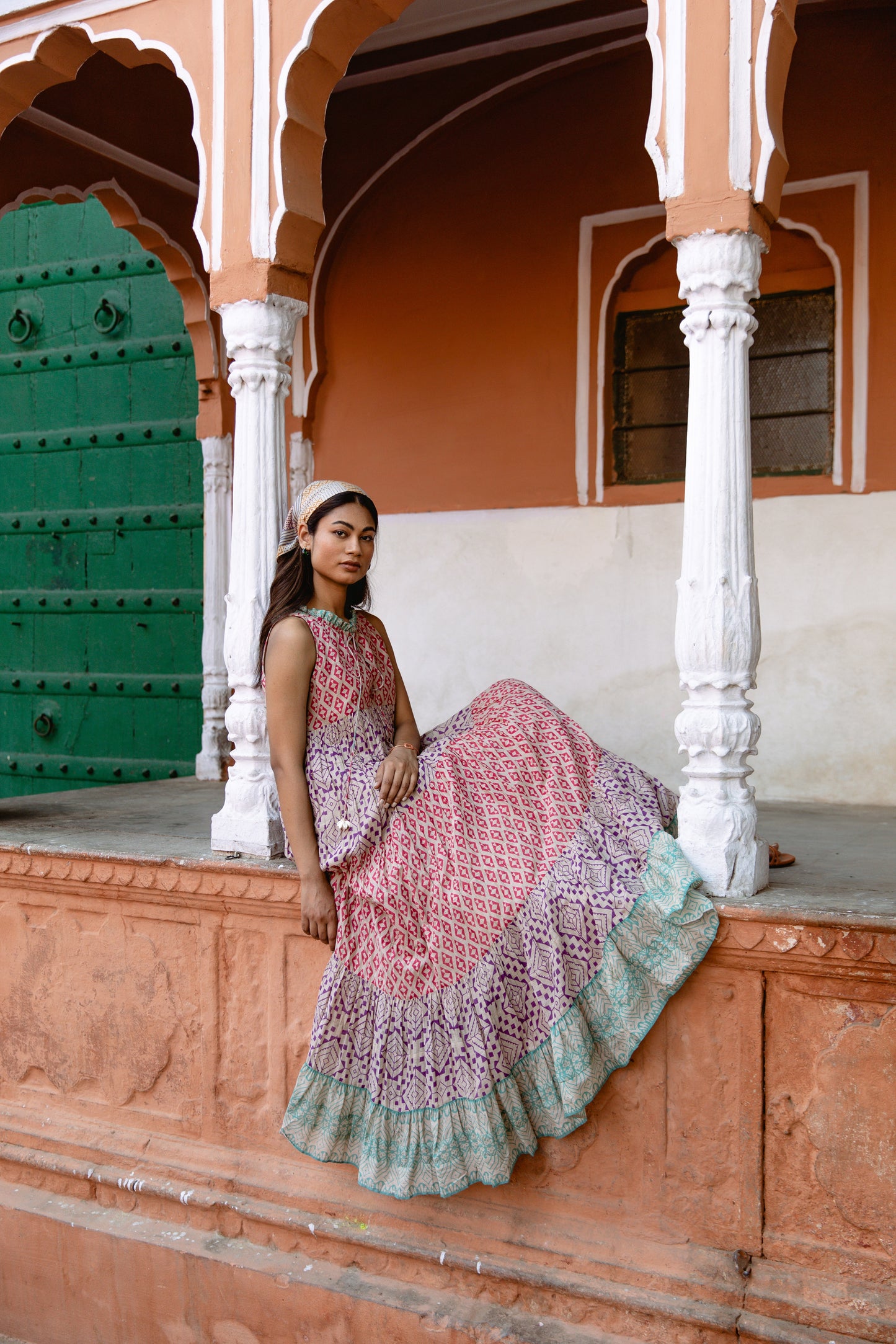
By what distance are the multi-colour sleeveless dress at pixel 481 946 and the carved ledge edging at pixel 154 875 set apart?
1.29 feet

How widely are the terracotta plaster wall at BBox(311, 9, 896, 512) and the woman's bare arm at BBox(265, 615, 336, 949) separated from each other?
2.34 m

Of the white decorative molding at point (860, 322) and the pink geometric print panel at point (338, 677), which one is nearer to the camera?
the pink geometric print panel at point (338, 677)

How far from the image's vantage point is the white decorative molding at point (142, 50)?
10.6 ft

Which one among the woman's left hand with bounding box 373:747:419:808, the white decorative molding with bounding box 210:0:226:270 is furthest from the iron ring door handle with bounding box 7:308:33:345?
the woman's left hand with bounding box 373:747:419:808

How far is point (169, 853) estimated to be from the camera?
3201 mm

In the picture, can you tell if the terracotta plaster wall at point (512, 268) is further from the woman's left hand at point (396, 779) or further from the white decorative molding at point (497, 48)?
the woman's left hand at point (396, 779)

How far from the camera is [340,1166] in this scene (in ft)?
9.45

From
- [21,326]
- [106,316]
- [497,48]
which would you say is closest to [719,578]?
[497,48]

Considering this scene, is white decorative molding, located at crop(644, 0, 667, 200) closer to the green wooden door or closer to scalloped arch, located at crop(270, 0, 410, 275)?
scalloped arch, located at crop(270, 0, 410, 275)

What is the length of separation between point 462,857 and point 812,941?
73cm

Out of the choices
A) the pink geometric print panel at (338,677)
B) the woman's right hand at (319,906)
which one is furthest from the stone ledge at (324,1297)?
the pink geometric print panel at (338,677)

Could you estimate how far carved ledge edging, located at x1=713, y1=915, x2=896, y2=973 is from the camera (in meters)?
2.33

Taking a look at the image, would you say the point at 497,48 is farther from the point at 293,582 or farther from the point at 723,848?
the point at 723,848

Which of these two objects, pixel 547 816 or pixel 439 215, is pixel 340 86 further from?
pixel 547 816
